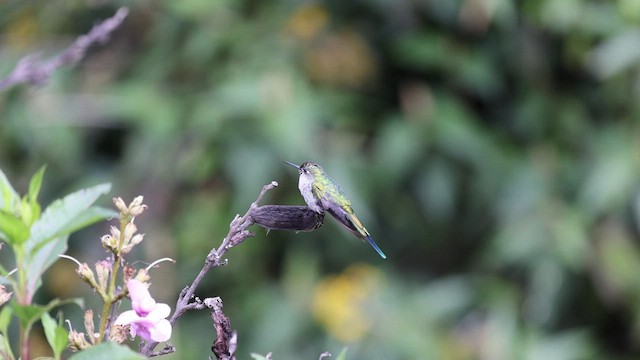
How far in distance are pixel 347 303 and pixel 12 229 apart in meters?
2.05

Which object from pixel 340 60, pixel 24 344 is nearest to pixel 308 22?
pixel 340 60

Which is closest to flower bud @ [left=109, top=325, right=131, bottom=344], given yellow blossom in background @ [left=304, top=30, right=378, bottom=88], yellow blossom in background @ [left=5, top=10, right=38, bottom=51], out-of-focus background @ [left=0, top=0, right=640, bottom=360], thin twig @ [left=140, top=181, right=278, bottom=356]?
thin twig @ [left=140, top=181, right=278, bottom=356]

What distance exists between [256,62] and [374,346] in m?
0.83

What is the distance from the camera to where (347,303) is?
2588mm

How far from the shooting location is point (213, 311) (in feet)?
2.16

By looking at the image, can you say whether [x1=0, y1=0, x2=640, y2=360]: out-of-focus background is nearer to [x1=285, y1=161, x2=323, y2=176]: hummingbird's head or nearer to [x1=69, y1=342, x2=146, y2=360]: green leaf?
[x1=285, y1=161, x2=323, y2=176]: hummingbird's head

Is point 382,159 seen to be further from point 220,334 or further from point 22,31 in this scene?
point 220,334

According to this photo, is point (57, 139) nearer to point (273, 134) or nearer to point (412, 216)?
point (273, 134)

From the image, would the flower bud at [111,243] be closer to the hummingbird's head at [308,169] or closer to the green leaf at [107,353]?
the green leaf at [107,353]

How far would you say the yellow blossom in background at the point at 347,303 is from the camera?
2.55 meters

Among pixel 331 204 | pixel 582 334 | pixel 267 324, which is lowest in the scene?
pixel 331 204

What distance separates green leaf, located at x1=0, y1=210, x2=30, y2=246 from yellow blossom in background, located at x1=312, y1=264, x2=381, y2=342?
2.00m

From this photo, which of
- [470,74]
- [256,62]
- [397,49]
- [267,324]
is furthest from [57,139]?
[470,74]

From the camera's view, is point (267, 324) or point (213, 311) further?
point (267, 324)
